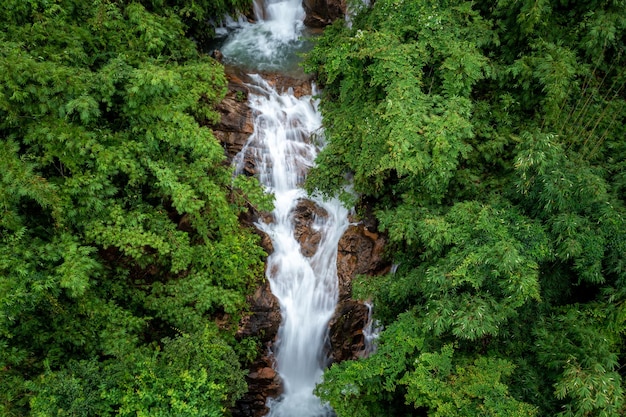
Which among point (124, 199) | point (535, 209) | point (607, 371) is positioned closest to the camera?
point (607, 371)

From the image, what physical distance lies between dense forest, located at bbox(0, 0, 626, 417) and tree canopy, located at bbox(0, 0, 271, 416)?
0.10 ft

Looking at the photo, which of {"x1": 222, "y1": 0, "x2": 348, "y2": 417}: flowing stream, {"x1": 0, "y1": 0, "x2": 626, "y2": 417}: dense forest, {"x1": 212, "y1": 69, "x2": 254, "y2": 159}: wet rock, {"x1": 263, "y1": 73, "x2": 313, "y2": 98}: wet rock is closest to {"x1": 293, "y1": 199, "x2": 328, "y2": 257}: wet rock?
{"x1": 222, "y1": 0, "x2": 348, "y2": 417}: flowing stream

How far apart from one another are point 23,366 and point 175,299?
6.39 ft

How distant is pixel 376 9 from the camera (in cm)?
728

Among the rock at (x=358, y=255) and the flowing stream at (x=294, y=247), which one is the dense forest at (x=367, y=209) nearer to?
the rock at (x=358, y=255)

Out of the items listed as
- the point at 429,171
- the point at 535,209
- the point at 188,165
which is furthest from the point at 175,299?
the point at 535,209

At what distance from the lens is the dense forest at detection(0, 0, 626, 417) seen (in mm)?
4645

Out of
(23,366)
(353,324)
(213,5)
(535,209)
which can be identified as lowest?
(23,366)

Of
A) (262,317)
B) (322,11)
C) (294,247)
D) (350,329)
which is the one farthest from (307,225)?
(322,11)

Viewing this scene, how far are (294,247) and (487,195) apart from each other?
11.2ft

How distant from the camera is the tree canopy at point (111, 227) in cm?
468

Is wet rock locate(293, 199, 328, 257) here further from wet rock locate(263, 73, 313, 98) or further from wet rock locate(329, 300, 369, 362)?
wet rock locate(263, 73, 313, 98)

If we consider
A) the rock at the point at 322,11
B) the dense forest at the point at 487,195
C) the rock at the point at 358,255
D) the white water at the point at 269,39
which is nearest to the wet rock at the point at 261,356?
the rock at the point at 358,255

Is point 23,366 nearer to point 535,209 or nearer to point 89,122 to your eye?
point 89,122
